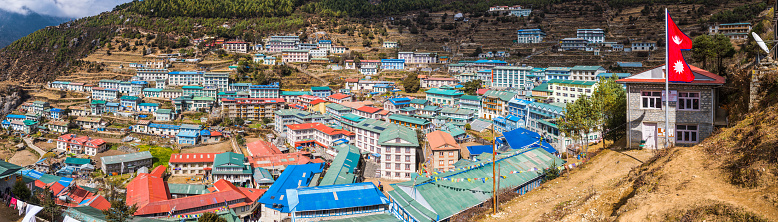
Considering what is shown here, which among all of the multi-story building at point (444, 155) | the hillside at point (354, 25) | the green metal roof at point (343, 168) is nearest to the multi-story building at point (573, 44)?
the hillside at point (354, 25)

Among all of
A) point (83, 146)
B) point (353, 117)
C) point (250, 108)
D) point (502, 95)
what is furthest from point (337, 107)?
point (83, 146)

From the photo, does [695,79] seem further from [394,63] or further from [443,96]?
[394,63]

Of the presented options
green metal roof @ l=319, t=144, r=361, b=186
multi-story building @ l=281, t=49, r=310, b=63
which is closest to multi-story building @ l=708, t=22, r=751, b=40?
green metal roof @ l=319, t=144, r=361, b=186

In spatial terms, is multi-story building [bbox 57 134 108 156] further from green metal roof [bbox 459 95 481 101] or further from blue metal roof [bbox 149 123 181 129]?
green metal roof [bbox 459 95 481 101]

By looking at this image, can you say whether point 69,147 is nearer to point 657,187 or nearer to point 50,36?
point 657,187

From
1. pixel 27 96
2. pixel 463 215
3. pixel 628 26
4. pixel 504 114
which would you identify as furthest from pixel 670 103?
pixel 27 96

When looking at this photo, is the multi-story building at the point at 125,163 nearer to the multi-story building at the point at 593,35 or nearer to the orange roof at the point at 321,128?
the orange roof at the point at 321,128
